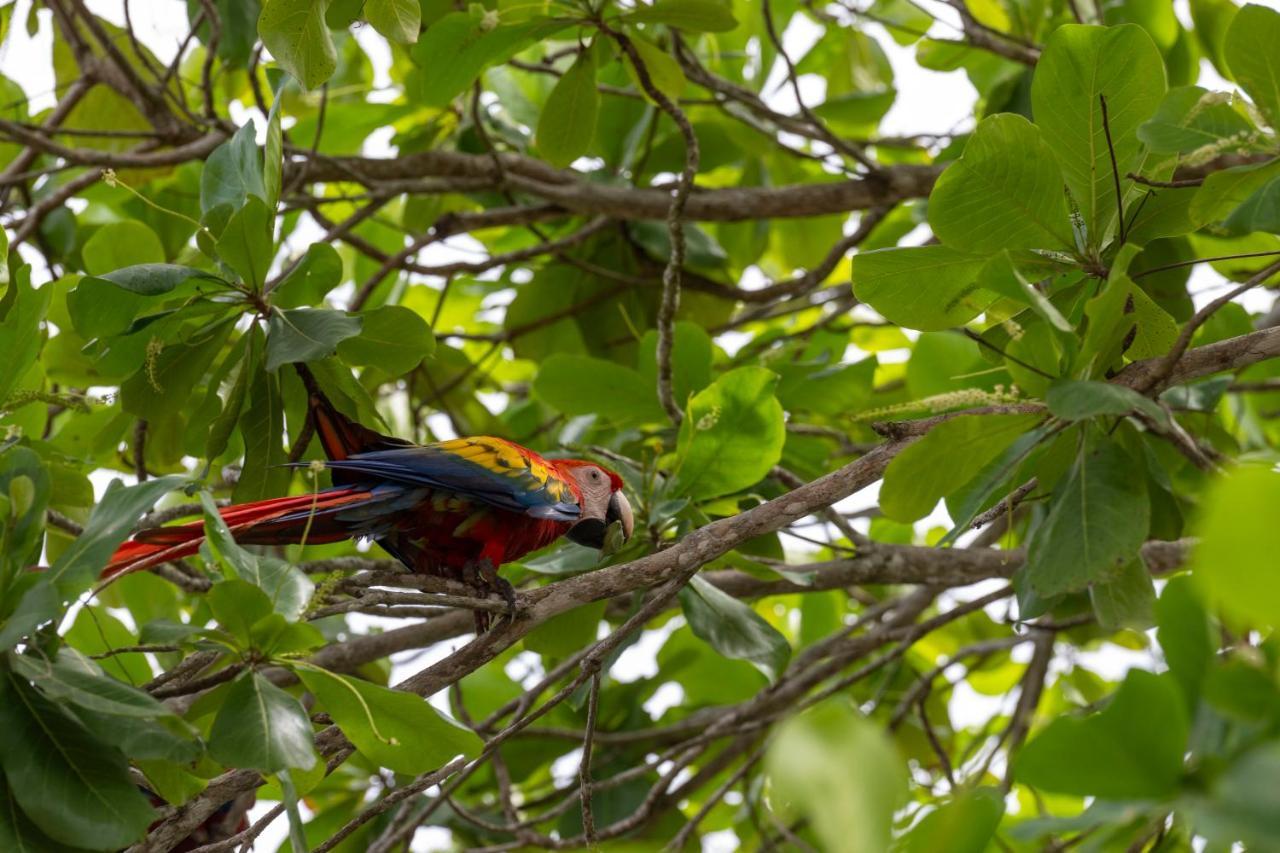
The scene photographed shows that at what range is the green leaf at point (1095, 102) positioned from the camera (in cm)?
192

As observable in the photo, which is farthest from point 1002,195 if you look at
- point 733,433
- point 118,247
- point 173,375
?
point 118,247

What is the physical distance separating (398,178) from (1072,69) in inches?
80.2

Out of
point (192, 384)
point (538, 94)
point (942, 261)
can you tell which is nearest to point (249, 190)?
point (192, 384)

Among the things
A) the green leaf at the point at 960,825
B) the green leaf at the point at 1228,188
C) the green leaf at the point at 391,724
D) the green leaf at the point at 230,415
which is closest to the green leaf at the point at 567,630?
the green leaf at the point at 230,415

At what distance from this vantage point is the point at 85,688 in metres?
1.46

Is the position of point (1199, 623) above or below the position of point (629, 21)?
below

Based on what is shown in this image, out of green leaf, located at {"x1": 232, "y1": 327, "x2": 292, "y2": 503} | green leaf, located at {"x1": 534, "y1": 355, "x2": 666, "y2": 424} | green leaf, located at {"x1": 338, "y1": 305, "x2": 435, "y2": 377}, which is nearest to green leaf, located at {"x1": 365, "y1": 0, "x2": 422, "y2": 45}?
green leaf, located at {"x1": 338, "y1": 305, "x2": 435, "y2": 377}

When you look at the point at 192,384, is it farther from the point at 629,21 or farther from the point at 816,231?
the point at 816,231

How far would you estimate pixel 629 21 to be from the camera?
8.50 feet

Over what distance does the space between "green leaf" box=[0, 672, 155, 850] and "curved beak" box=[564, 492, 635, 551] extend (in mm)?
1180

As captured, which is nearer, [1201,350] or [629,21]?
[1201,350]

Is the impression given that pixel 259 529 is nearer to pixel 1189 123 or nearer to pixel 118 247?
pixel 118 247

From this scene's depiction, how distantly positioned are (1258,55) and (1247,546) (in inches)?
49.1

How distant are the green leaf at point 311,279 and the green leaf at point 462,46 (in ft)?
1.69
